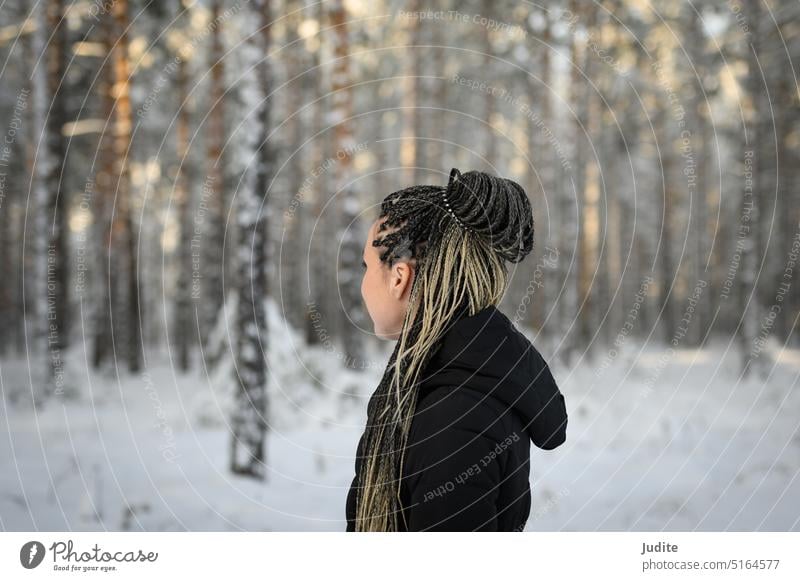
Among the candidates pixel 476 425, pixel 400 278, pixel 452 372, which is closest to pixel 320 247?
pixel 400 278

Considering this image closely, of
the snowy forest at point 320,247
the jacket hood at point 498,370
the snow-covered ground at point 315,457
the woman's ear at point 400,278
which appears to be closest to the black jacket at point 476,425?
the jacket hood at point 498,370

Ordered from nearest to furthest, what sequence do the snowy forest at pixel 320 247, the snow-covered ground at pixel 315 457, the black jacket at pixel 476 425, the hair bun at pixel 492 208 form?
the black jacket at pixel 476 425 → the hair bun at pixel 492 208 → the snow-covered ground at pixel 315 457 → the snowy forest at pixel 320 247

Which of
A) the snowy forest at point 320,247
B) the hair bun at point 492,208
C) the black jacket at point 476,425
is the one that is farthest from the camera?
the snowy forest at point 320,247

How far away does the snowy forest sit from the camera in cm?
607

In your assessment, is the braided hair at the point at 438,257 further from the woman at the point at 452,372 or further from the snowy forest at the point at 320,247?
the snowy forest at the point at 320,247

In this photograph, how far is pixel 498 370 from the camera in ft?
5.46

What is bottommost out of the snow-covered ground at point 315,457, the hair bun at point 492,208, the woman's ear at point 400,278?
the snow-covered ground at point 315,457

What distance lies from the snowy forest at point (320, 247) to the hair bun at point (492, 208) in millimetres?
2009

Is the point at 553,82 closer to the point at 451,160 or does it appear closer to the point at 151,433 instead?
the point at 451,160

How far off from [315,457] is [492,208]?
214 inches

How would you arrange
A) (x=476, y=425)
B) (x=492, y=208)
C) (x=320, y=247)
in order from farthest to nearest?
(x=320, y=247)
(x=492, y=208)
(x=476, y=425)

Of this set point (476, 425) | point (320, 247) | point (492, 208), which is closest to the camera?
point (476, 425)

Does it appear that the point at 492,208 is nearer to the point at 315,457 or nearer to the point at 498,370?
the point at 498,370

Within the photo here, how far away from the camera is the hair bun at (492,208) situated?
1762 millimetres
